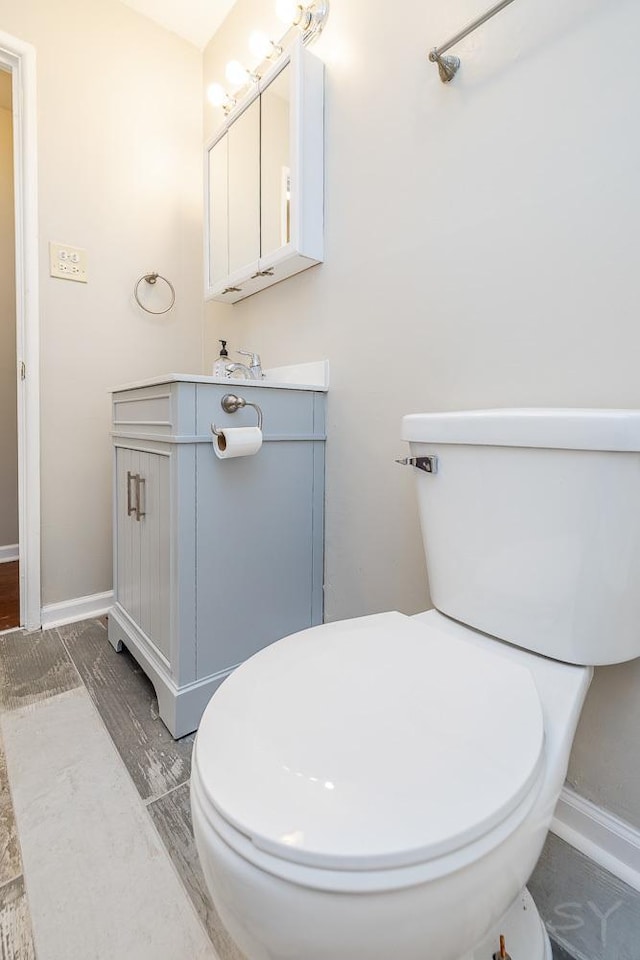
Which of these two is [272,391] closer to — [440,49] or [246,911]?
[440,49]

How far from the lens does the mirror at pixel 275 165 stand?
1294 mm

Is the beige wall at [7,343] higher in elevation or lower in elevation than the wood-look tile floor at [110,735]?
higher

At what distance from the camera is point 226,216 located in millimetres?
1606

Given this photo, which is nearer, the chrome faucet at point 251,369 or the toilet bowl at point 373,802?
the toilet bowl at point 373,802

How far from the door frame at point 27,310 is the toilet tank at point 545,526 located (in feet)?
4.64

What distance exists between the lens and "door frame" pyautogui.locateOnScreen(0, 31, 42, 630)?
1475mm

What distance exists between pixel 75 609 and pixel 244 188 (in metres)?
1.60

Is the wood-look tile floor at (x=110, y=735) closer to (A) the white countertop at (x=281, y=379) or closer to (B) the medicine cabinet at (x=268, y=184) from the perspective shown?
(A) the white countertop at (x=281, y=379)

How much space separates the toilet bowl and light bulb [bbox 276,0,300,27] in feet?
5.65

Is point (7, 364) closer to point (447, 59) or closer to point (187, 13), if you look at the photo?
point (187, 13)

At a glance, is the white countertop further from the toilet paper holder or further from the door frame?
the door frame

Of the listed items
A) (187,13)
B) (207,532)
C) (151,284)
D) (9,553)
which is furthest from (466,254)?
(9,553)

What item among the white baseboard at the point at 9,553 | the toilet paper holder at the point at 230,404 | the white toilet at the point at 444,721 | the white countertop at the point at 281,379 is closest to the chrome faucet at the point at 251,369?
the white countertop at the point at 281,379

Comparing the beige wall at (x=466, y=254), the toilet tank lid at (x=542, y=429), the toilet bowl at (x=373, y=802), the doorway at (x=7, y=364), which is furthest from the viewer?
the doorway at (x=7, y=364)
